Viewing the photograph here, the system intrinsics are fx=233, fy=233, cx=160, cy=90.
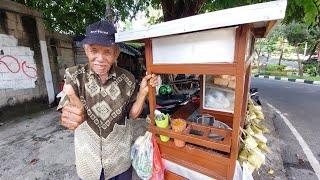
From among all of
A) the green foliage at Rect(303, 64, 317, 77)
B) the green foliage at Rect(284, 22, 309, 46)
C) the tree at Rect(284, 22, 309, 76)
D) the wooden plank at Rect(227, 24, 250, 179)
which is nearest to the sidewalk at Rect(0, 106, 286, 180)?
the wooden plank at Rect(227, 24, 250, 179)

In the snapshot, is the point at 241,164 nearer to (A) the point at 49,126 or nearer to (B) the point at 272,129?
(B) the point at 272,129

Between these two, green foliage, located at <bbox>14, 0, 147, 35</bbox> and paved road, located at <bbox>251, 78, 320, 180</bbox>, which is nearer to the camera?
paved road, located at <bbox>251, 78, 320, 180</bbox>

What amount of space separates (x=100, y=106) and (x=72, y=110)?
0.22 meters

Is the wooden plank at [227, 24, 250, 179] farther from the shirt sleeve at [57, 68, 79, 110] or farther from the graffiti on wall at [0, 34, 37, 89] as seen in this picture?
the graffiti on wall at [0, 34, 37, 89]

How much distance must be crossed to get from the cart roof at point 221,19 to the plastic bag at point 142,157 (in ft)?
3.33

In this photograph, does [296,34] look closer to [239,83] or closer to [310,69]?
[310,69]

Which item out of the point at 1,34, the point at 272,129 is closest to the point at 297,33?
the point at 272,129

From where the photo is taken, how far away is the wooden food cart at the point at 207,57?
1.52 meters

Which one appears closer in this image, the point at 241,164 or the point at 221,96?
the point at 241,164

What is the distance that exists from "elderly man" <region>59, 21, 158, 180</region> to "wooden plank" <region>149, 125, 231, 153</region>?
0.40 meters

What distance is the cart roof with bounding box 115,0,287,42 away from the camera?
53.3 inches

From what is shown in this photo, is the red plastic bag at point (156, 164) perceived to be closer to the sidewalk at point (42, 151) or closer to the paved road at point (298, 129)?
the sidewalk at point (42, 151)

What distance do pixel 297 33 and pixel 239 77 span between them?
19883 mm

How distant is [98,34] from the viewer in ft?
5.67
